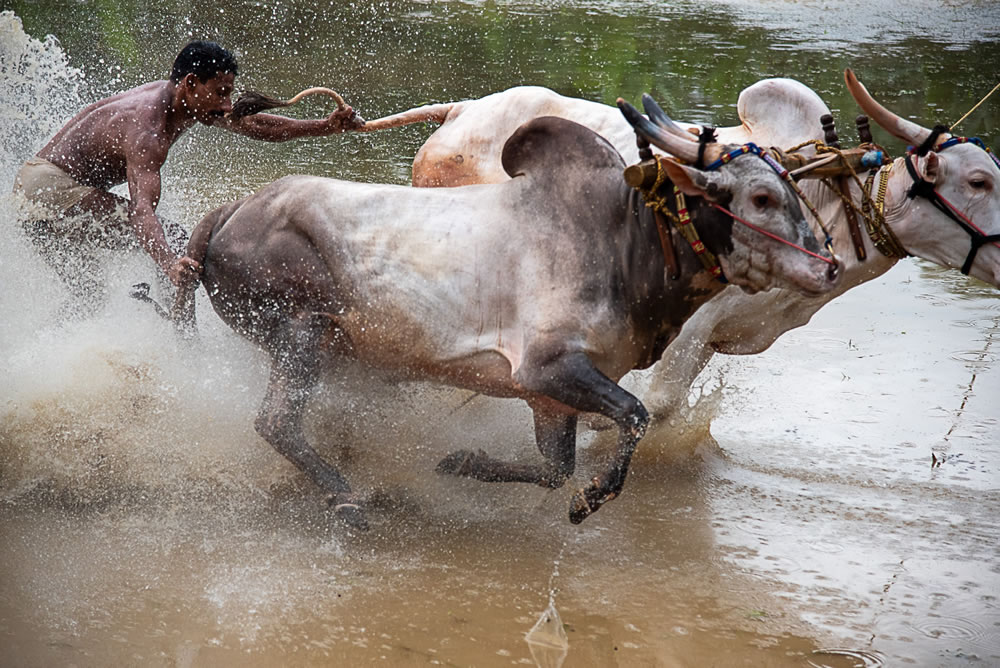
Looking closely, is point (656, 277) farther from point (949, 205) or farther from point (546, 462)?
point (949, 205)

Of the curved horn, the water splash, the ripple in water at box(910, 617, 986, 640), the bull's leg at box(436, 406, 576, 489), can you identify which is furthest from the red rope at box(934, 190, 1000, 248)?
the water splash

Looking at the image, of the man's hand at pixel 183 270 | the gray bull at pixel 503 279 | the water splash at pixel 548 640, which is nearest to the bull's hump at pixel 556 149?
the gray bull at pixel 503 279

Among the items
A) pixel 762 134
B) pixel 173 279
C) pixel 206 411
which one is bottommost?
pixel 206 411

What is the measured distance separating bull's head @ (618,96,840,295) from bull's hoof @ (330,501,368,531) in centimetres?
148

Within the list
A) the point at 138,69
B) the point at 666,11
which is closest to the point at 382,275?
the point at 138,69

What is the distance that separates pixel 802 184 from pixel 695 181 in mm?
959

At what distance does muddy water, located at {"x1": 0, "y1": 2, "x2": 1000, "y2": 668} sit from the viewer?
3746 mm

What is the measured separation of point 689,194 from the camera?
3955 mm

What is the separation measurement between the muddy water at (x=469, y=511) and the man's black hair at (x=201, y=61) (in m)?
0.90

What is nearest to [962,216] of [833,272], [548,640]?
[833,272]

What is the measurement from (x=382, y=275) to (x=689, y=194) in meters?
1.06

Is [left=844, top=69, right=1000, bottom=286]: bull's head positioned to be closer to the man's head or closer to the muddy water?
the muddy water

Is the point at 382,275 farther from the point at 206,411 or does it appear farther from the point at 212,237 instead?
the point at 206,411

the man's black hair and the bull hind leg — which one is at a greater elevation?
the man's black hair
